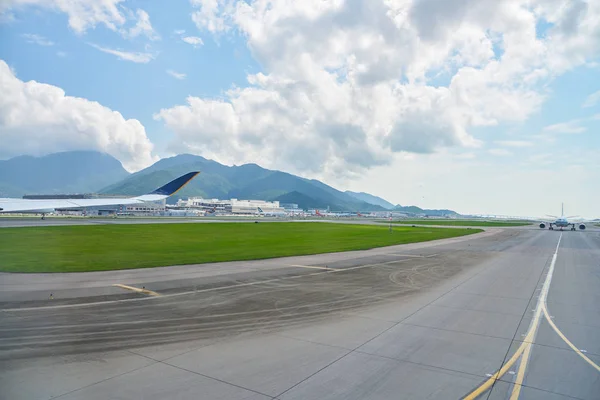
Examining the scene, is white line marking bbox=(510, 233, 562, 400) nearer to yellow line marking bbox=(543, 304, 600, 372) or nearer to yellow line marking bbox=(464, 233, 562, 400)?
yellow line marking bbox=(464, 233, 562, 400)

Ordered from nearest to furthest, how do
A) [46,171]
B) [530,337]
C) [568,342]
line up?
[568,342] → [530,337] → [46,171]

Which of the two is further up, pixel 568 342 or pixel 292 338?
pixel 568 342

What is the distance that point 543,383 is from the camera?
730cm

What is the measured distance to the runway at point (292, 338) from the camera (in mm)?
6957

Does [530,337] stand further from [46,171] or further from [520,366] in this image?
[46,171]

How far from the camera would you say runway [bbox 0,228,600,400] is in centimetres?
696

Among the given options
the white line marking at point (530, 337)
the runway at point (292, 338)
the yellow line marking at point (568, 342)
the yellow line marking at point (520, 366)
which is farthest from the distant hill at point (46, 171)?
the yellow line marking at point (568, 342)

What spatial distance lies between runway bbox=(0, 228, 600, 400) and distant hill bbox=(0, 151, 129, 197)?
9.86 m

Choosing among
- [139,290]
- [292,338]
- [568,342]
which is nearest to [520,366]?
[568,342]

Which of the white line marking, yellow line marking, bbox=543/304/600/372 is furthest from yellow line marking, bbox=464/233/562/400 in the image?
yellow line marking, bbox=543/304/600/372

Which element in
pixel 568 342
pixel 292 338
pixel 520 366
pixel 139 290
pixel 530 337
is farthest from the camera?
pixel 139 290

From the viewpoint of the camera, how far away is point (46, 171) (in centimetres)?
3158

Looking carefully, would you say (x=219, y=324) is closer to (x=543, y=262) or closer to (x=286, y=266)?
(x=286, y=266)

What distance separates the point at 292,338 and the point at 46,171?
32.1m
